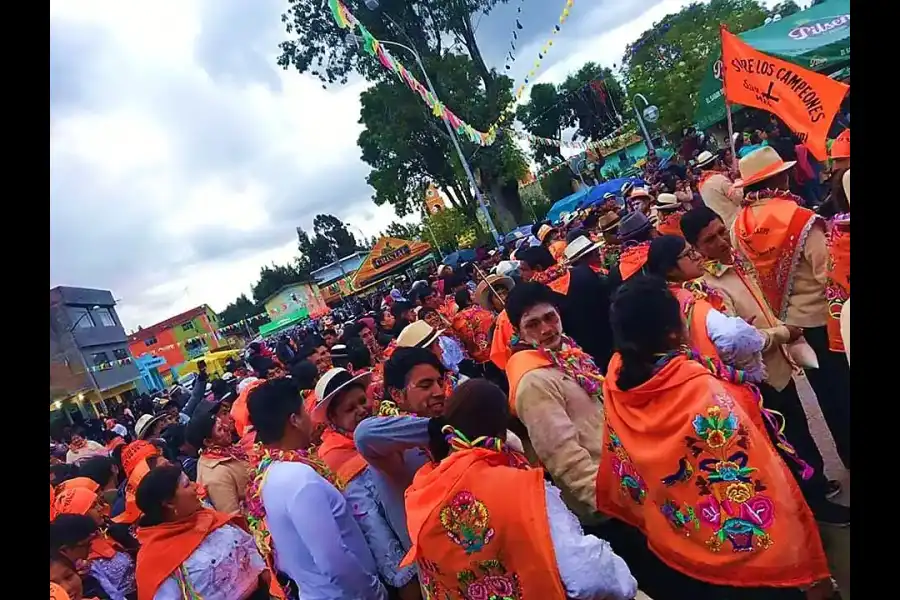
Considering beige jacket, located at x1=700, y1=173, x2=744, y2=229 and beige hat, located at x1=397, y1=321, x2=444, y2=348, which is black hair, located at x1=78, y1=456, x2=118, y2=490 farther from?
beige jacket, located at x1=700, y1=173, x2=744, y2=229

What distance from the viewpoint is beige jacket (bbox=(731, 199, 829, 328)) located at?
11.3 feet

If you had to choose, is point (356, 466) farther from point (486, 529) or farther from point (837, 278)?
point (837, 278)

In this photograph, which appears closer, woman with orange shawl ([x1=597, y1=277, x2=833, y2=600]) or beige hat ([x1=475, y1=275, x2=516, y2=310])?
woman with orange shawl ([x1=597, y1=277, x2=833, y2=600])

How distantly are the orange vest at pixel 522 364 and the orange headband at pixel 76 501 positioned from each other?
313 centimetres

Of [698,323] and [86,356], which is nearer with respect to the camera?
[698,323]

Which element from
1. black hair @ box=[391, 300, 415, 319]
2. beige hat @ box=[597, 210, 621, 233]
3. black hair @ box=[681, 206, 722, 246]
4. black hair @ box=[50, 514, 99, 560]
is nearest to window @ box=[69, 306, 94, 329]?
black hair @ box=[50, 514, 99, 560]

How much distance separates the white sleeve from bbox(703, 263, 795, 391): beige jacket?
5.43 ft

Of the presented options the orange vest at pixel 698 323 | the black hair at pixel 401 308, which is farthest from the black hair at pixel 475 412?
the black hair at pixel 401 308

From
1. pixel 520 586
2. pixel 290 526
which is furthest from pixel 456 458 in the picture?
pixel 290 526

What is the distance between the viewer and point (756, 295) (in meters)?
3.30

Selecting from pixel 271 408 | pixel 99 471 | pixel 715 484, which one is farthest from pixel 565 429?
pixel 99 471

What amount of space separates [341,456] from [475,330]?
329cm

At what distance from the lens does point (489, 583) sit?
1.94 meters
